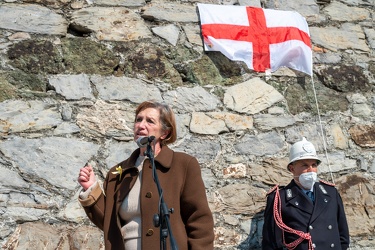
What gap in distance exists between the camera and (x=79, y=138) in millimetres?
4059

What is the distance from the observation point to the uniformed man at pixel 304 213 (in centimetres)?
381

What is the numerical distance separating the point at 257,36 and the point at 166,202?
6.75 feet

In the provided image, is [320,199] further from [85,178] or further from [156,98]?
[85,178]

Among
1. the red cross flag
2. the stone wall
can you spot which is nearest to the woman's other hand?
the stone wall

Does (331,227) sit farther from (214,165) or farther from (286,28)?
(286,28)

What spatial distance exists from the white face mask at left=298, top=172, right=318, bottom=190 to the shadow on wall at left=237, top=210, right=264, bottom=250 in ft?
1.52

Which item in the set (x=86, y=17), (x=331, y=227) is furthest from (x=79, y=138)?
(x=331, y=227)

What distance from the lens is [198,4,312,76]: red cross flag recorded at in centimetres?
464

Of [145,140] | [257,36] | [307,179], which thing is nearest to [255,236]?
[307,179]

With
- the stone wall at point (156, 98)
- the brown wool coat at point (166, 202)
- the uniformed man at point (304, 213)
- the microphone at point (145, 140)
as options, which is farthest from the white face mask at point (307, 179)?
the microphone at point (145, 140)

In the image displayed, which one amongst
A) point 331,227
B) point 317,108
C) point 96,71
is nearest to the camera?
point 331,227

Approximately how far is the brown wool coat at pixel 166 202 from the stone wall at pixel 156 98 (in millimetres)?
825

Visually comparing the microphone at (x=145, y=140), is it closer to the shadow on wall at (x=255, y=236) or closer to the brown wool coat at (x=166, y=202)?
the brown wool coat at (x=166, y=202)

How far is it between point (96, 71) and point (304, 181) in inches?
59.2
